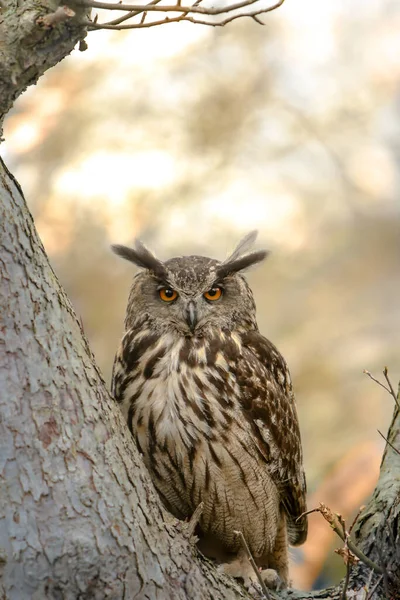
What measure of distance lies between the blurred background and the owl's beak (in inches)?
135

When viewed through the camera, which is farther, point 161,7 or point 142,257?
point 142,257

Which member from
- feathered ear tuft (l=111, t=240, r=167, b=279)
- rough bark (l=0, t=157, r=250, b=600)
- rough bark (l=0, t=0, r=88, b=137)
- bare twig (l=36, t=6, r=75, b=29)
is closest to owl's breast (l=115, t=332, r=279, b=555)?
feathered ear tuft (l=111, t=240, r=167, b=279)

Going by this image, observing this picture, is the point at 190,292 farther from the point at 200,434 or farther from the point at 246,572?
the point at 246,572

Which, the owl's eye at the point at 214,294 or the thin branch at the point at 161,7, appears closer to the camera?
the thin branch at the point at 161,7

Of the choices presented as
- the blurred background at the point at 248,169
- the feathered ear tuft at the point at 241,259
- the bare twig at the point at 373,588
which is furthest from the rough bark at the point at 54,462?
the blurred background at the point at 248,169

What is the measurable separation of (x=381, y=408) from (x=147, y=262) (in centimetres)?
351

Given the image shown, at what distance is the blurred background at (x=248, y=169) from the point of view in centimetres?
621

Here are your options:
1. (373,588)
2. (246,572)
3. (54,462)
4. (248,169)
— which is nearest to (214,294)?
(246,572)

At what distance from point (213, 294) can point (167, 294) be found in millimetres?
151

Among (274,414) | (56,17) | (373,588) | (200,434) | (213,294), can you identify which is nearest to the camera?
(56,17)

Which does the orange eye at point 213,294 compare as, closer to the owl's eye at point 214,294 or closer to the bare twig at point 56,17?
the owl's eye at point 214,294

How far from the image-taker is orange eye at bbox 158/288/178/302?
8.75 feet

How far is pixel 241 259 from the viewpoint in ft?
9.11

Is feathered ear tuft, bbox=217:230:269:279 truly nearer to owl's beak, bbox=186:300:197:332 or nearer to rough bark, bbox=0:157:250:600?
owl's beak, bbox=186:300:197:332
